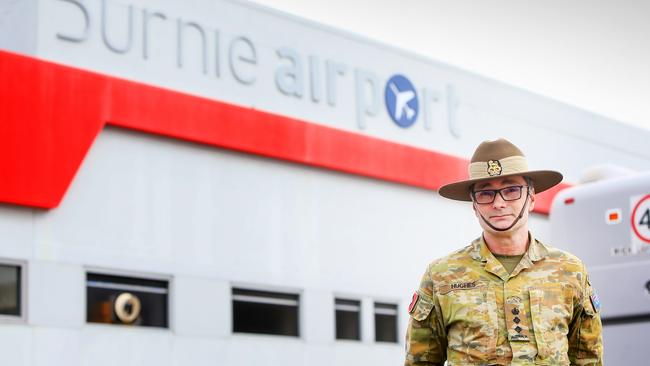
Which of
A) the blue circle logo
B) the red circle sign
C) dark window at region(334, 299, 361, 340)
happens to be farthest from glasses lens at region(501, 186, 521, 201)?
the blue circle logo

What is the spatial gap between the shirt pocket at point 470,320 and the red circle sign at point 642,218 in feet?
21.6

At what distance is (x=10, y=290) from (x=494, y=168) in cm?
870

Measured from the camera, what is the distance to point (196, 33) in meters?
15.5

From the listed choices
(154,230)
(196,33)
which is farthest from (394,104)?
(154,230)

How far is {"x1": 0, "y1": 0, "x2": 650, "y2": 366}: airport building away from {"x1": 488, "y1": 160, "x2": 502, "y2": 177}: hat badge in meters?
8.42

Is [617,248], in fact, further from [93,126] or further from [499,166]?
[499,166]

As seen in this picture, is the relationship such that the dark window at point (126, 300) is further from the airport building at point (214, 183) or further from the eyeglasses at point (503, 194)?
the eyeglasses at point (503, 194)

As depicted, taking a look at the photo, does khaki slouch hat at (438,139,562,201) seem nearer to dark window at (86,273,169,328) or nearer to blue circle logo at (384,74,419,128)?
dark window at (86,273,169,328)

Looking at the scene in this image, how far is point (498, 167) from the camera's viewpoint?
5.44 meters

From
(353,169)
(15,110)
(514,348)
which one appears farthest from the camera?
(353,169)

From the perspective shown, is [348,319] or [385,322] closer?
[348,319]

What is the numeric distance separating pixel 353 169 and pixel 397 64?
2237 millimetres

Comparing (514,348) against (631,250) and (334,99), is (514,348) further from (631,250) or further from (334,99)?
(334,99)

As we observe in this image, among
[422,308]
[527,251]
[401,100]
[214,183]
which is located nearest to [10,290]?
[214,183]
